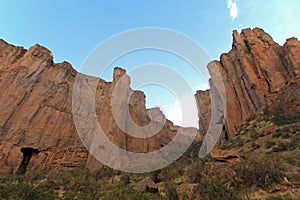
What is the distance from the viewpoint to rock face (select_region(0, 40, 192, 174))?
2939 centimetres

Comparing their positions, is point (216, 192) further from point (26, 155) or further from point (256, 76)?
point (256, 76)

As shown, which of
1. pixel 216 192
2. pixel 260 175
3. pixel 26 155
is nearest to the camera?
pixel 216 192

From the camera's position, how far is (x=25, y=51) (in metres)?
40.8

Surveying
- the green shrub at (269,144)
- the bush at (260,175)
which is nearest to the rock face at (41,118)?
the green shrub at (269,144)

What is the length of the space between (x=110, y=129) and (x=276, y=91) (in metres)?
24.6

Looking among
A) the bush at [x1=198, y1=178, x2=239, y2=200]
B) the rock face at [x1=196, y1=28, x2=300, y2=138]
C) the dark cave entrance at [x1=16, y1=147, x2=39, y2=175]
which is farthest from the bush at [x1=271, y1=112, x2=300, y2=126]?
the dark cave entrance at [x1=16, y1=147, x2=39, y2=175]

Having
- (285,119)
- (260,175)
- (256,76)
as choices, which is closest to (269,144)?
(285,119)

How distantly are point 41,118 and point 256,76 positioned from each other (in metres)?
34.6

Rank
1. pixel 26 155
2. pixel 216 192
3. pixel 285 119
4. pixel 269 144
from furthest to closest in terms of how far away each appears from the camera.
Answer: pixel 26 155
pixel 285 119
pixel 269 144
pixel 216 192

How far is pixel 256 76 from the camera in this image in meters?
36.3

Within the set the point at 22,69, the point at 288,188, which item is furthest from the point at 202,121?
the point at 288,188

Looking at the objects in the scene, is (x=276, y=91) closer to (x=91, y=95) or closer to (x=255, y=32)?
(x=255, y=32)

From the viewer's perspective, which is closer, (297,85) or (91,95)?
(297,85)

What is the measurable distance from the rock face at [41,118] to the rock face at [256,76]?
16.1 m
